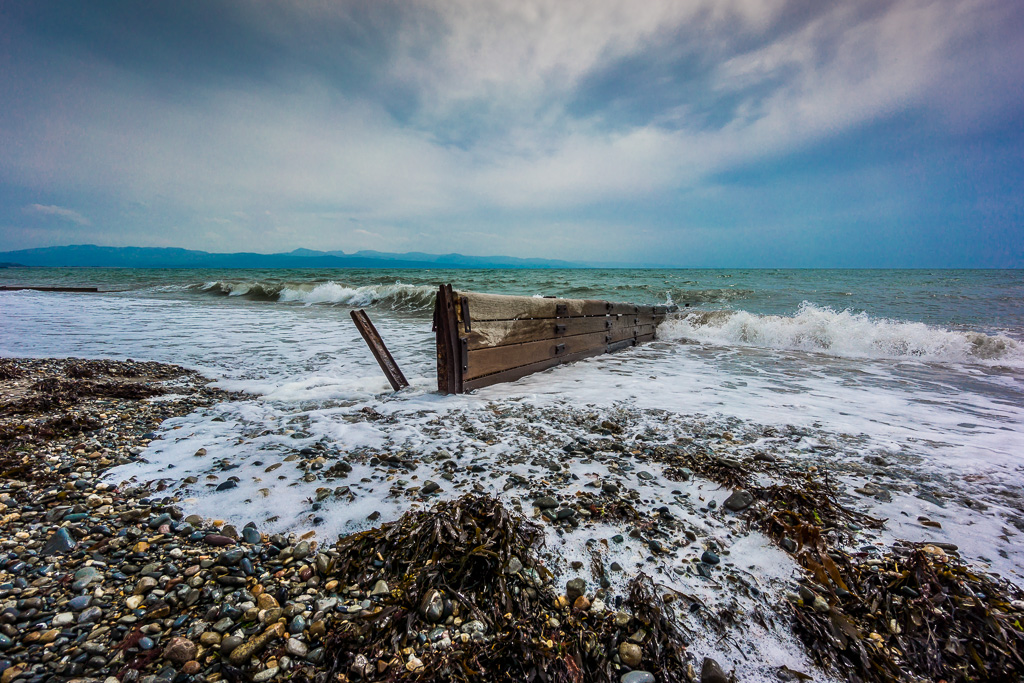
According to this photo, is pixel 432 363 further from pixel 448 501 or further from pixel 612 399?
pixel 448 501

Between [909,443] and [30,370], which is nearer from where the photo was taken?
[909,443]

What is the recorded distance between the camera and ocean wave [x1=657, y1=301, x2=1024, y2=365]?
823cm

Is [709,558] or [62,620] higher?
[62,620]

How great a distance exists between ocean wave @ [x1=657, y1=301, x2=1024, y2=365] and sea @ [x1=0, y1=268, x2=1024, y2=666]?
0.14 feet

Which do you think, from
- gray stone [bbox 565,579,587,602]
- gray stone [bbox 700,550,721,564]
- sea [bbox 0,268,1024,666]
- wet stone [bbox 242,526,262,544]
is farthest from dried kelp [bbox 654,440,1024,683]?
wet stone [bbox 242,526,262,544]

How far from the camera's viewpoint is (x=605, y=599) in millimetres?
1763

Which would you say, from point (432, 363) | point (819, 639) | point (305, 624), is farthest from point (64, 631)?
point (432, 363)

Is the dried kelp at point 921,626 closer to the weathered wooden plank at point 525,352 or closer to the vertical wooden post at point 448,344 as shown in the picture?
the vertical wooden post at point 448,344

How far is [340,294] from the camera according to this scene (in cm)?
1991

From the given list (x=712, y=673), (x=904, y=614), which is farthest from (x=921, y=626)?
(x=712, y=673)

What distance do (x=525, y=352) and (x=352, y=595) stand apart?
407 centimetres

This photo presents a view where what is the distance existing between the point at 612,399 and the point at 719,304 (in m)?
16.1

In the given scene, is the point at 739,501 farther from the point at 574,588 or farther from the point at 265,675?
the point at 265,675

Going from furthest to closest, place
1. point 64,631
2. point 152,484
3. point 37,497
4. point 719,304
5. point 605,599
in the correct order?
point 719,304
point 152,484
point 37,497
point 605,599
point 64,631
